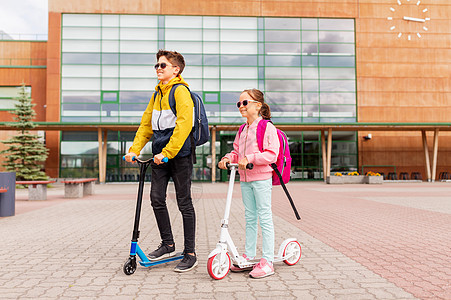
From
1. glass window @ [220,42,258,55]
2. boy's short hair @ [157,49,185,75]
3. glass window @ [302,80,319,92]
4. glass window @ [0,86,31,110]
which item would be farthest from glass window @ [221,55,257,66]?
boy's short hair @ [157,49,185,75]

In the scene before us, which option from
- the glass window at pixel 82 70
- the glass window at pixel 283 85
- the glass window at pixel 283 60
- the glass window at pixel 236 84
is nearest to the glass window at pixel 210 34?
the glass window at pixel 236 84

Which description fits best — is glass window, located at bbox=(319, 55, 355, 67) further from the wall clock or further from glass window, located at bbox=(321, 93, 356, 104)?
the wall clock

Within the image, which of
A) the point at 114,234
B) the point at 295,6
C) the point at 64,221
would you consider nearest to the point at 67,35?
the point at 295,6

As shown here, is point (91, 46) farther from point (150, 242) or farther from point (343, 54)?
point (150, 242)

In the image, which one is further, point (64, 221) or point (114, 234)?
point (64, 221)

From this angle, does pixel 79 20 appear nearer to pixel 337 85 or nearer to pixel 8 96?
pixel 8 96

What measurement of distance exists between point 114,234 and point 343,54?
1125 inches

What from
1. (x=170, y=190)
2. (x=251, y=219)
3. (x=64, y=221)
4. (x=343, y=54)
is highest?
(x=343, y=54)

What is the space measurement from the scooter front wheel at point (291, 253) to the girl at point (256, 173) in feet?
1.29

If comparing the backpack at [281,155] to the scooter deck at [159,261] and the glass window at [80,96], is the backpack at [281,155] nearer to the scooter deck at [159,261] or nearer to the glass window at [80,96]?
the scooter deck at [159,261]

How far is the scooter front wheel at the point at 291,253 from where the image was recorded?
427 cm

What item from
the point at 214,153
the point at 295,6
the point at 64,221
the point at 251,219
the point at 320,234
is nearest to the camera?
the point at 251,219

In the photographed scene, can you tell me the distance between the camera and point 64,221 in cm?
807

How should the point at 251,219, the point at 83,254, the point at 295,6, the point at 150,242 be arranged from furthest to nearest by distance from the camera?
the point at 295,6
the point at 150,242
the point at 83,254
the point at 251,219
